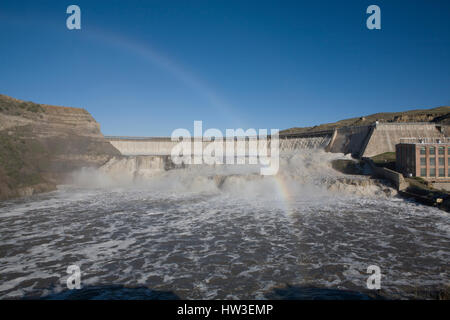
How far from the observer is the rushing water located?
880 centimetres

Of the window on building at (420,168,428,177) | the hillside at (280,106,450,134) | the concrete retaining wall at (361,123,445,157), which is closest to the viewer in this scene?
the window on building at (420,168,428,177)

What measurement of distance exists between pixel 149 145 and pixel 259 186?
3913cm

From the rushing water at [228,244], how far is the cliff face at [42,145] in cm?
587

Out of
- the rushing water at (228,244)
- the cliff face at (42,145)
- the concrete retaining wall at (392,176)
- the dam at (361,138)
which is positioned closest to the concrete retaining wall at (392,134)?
the dam at (361,138)

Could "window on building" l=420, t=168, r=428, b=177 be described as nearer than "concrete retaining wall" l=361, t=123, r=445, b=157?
Yes

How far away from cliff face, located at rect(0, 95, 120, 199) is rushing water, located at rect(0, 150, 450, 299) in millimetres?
5873

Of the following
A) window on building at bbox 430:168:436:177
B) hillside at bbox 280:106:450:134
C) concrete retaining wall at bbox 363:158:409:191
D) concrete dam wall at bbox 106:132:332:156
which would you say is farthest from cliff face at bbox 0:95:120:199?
hillside at bbox 280:106:450:134

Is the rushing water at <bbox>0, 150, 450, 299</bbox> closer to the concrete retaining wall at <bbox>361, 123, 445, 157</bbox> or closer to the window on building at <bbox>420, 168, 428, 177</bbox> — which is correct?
the window on building at <bbox>420, 168, 428, 177</bbox>

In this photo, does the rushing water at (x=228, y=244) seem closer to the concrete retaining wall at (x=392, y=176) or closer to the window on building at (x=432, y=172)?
the concrete retaining wall at (x=392, y=176)

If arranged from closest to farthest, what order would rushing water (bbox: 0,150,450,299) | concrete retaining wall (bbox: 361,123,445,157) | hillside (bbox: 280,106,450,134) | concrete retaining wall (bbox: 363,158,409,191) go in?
1. rushing water (bbox: 0,150,450,299)
2. concrete retaining wall (bbox: 363,158,409,191)
3. concrete retaining wall (bbox: 361,123,445,157)
4. hillside (bbox: 280,106,450,134)

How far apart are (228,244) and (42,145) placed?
36.3m

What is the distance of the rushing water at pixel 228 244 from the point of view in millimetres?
8805

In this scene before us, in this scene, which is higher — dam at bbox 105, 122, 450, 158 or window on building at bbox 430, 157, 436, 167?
dam at bbox 105, 122, 450, 158
